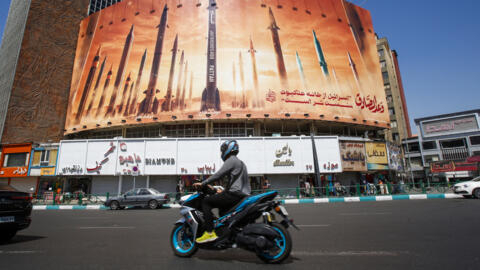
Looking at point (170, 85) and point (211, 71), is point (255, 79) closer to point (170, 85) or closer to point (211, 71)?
point (211, 71)

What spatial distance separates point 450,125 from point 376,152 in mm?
23751

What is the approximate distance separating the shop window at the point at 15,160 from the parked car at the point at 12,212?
2705 cm

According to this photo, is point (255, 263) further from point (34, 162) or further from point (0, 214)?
point (34, 162)

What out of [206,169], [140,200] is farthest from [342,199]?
[140,200]

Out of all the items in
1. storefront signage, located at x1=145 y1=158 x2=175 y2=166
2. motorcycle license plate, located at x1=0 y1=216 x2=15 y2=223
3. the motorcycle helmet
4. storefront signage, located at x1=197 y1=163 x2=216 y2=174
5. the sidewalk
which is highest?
storefront signage, located at x1=145 y1=158 x2=175 y2=166

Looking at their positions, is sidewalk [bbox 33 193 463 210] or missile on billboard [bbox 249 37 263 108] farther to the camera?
missile on billboard [bbox 249 37 263 108]

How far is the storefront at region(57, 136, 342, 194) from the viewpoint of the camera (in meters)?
22.1

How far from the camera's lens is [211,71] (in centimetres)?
2505

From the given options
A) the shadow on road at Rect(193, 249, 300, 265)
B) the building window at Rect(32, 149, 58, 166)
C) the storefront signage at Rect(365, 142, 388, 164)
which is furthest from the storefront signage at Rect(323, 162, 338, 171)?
the building window at Rect(32, 149, 58, 166)

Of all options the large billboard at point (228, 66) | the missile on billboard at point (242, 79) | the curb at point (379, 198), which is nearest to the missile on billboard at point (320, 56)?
the large billboard at point (228, 66)

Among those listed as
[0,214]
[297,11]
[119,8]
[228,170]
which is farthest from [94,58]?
[228,170]

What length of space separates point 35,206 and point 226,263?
71.9 ft

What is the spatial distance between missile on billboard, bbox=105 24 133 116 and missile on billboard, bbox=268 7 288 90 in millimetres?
16694

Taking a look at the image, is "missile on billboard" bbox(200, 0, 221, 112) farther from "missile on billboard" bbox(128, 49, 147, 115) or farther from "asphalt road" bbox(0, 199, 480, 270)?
"asphalt road" bbox(0, 199, 480, 270)
